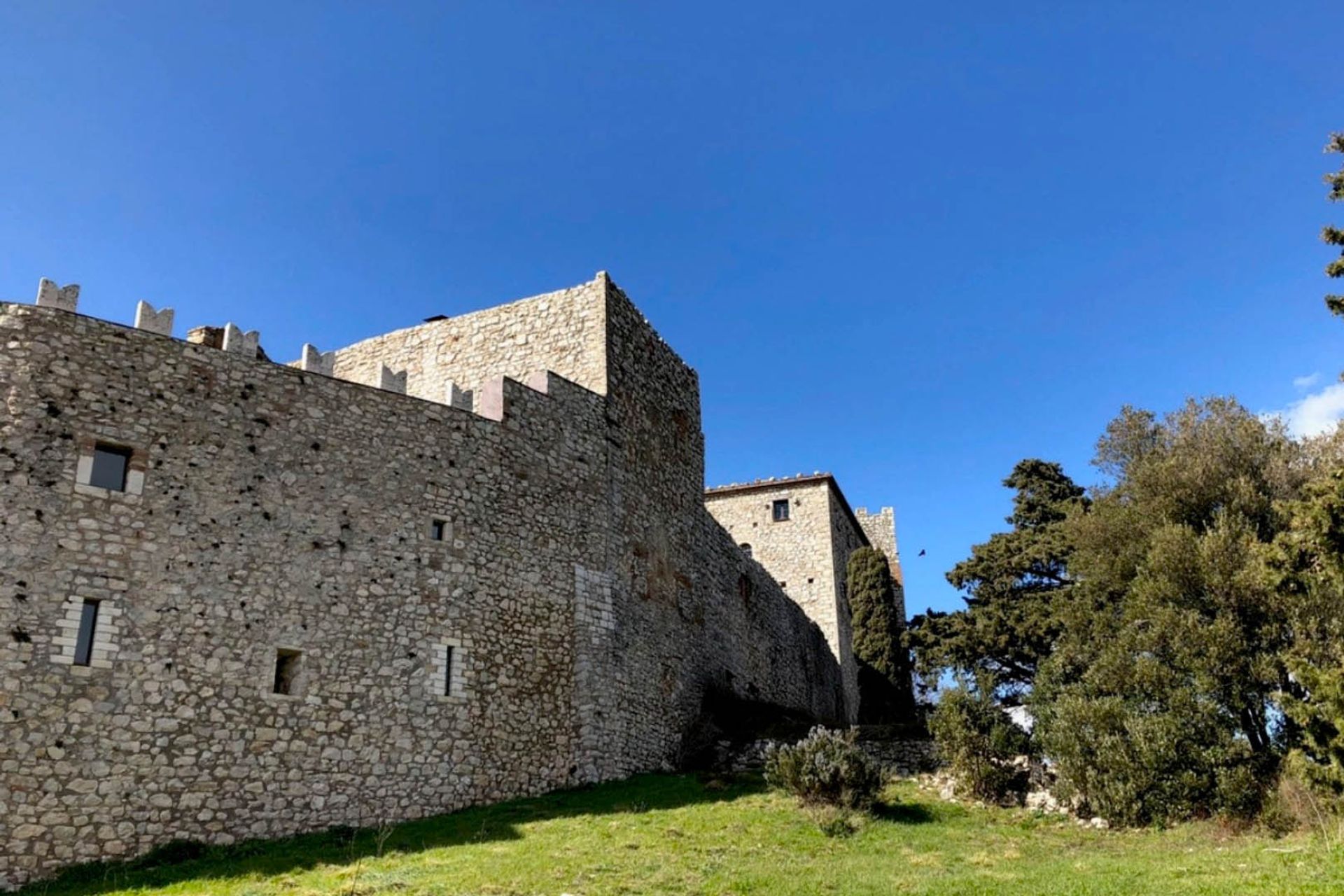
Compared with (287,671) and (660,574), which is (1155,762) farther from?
(287,671)

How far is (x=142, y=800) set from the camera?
14906 millimetres

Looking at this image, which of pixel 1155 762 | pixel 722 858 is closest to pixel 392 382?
pixel 722 858

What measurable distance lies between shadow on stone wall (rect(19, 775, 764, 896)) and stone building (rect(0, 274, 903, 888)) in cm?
38

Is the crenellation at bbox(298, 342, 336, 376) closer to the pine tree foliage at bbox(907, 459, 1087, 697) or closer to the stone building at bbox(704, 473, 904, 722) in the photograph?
the pine tree foliage at bbox(907, 459, 1087, 697)

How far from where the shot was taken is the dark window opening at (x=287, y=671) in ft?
55.2

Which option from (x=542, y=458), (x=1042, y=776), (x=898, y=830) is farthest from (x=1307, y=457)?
(x=542, y=458)

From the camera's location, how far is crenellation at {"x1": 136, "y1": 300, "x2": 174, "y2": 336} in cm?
1728

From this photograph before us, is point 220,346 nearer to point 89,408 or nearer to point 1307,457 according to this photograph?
point 89,408

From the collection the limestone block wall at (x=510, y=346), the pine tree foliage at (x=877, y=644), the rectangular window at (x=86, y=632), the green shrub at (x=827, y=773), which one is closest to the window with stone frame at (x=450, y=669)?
the rectangular window at (x=86, y=632)

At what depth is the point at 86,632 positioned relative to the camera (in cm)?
1523

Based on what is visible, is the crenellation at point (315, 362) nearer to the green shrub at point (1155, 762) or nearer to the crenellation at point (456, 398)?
the crenellation at point (456, 398)

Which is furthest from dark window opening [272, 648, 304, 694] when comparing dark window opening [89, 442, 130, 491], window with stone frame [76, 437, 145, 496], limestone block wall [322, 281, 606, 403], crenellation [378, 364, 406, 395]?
limestone block wall [322, 281, 606, 403]

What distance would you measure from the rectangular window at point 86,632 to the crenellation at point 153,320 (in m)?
4.65

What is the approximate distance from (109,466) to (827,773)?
518 inches
